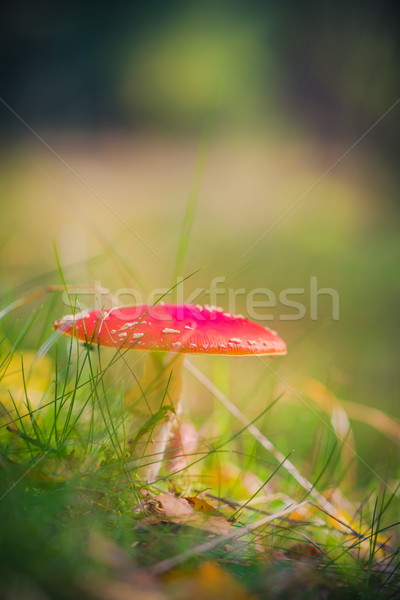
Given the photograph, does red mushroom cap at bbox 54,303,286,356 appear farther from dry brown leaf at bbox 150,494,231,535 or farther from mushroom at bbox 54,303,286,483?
dry brown leaf at bbox 150,494,231,535

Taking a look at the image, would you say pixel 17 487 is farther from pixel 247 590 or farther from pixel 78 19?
pixel 78 19

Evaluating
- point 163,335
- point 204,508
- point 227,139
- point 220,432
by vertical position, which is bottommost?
point 220,432

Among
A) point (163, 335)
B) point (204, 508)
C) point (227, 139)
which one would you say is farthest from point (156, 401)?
point (227, 139)

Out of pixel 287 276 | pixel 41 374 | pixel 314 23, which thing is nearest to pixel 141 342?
pixel 41 374

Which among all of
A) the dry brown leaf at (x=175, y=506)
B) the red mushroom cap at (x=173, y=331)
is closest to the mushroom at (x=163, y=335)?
the red mushroom cap at (x=173, y=331)

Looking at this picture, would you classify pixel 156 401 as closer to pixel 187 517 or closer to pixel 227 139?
pixel 187 517

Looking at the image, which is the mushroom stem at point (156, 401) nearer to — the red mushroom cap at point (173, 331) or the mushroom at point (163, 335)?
the mushroom at point (163, 335)
